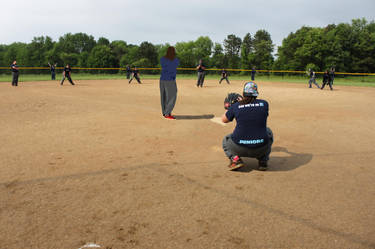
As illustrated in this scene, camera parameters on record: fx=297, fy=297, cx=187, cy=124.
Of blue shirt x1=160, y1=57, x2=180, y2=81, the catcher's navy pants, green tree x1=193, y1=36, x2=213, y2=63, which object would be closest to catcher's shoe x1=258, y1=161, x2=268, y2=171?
the catcher's navy pants

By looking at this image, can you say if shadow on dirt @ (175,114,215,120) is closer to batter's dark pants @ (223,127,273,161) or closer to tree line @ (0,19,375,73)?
batter's dark pants @ (223,127,273,161)

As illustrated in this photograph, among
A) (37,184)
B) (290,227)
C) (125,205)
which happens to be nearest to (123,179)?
(125,205)

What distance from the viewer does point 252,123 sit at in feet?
16.7

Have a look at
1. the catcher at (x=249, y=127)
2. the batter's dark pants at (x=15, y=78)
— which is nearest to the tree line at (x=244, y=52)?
the batter's dark pants at (x=15, y=78)

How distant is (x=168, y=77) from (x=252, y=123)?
18.6 ft

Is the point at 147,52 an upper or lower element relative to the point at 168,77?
upper

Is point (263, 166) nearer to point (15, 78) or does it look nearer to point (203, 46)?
point (15, 78)

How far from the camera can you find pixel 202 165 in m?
5.67

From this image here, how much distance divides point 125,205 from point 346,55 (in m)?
78.5

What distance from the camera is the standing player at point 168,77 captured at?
10086 millimetres

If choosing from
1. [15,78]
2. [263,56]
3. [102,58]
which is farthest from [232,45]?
[15,78]

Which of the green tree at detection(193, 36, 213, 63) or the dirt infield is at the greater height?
the green tree at detection(193, 36, 213, 63)

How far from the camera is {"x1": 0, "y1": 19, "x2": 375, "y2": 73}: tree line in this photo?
7175cm

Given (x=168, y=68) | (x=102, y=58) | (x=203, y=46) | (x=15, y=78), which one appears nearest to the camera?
(x=168, y=68)
